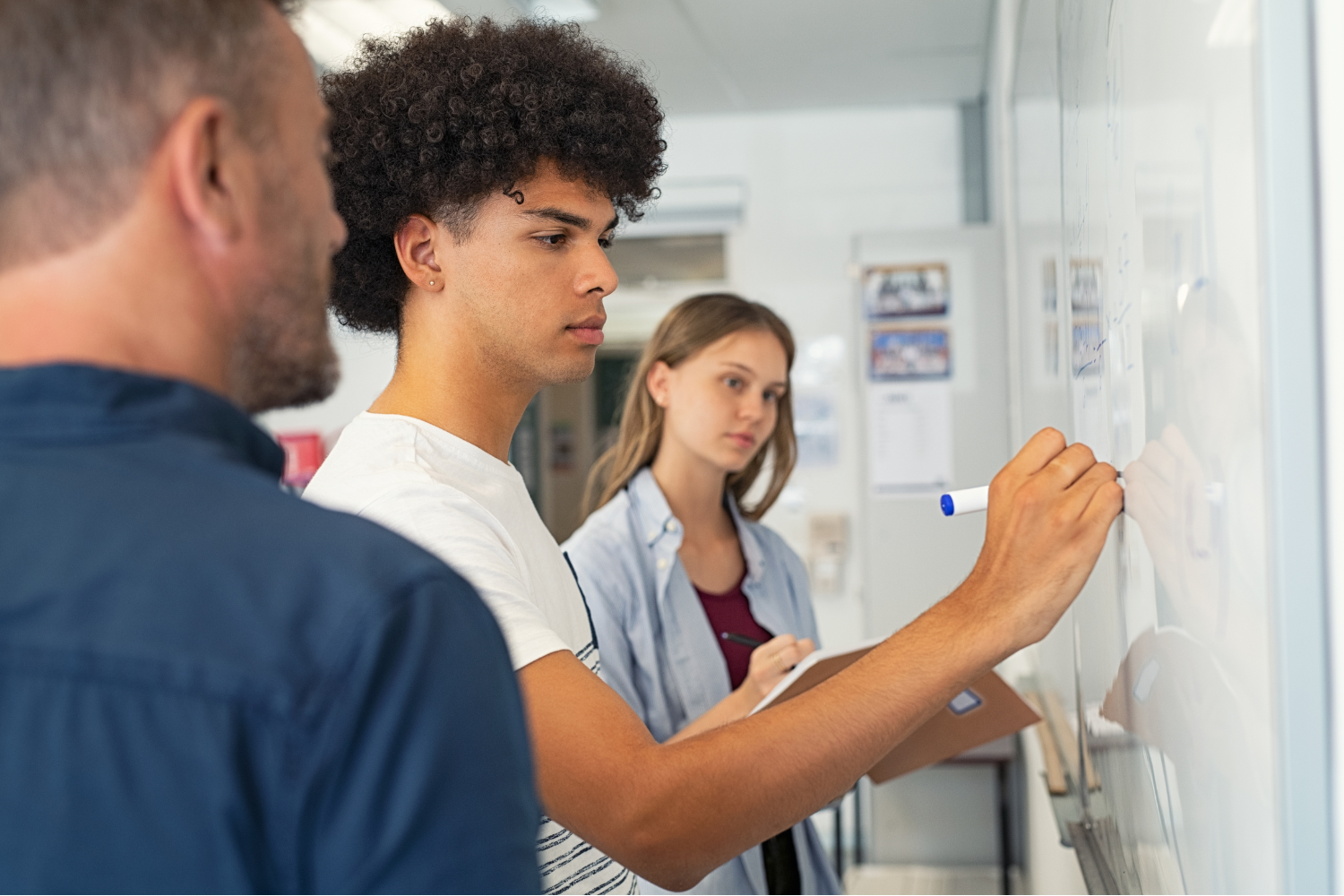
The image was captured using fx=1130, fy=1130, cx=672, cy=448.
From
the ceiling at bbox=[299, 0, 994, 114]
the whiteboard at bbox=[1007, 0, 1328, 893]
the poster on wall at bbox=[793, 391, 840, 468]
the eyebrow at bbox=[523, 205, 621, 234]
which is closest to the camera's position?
the whiteboard at bbox=[1007, 0, 1328, 893]

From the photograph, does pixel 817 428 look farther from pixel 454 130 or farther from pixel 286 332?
pixel 286 332

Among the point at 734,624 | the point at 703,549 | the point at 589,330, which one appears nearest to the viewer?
the point at 589,330

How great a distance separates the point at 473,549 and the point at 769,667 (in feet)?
2.47

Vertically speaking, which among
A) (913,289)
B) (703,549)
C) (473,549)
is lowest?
(703,549)

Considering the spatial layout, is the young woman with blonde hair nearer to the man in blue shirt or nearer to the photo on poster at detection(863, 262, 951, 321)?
the man in blue shirt

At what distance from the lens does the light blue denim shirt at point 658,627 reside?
5.79 ft

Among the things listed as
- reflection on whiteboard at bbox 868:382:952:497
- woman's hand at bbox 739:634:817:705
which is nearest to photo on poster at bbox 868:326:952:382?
reflection on whiteboard at bbox 868:382:952:497

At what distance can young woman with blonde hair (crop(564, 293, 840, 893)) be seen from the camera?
1759 mm

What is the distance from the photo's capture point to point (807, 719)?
85cm

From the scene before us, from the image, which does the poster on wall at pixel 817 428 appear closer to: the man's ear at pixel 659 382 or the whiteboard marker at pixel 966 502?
the man's ear at pixel 659 382

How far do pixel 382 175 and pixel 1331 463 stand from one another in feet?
3.11

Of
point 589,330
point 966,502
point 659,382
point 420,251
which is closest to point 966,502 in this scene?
point 966,502

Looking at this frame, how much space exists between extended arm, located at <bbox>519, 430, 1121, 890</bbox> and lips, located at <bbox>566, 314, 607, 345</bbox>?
35 centimetres

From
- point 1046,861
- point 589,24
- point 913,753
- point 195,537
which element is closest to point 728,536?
point 913,753
